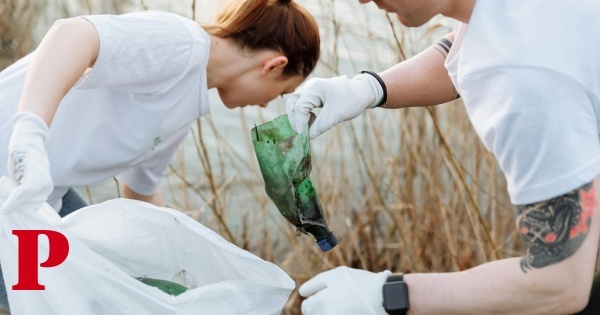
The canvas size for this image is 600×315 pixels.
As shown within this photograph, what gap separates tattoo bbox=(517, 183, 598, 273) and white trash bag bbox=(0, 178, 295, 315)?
18.4 inches

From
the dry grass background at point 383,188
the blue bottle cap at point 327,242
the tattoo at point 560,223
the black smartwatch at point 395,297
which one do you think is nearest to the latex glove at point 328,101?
the blue bottle cap at point 327,242

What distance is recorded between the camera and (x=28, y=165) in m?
1.26

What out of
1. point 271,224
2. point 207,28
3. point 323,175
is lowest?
point 271,224

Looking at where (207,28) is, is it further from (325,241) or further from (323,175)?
(323,175)

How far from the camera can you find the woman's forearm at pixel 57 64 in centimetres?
139

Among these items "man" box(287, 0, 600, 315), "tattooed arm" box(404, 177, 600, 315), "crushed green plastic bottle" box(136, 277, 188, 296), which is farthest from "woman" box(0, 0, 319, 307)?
"tattooed arm" box(404, 177, 600, 315)

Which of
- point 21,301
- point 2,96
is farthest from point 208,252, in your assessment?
point 2,96

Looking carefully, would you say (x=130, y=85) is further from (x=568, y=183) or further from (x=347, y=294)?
(x=568, y=183)

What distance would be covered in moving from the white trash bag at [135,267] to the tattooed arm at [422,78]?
0.42 m

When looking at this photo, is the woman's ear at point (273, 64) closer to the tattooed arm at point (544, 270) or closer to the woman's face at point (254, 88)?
the woman's face at point (254, 88)

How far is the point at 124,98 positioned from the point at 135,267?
453 mm

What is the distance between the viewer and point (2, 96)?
1.68 metres

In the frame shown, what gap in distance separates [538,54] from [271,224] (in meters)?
2.67

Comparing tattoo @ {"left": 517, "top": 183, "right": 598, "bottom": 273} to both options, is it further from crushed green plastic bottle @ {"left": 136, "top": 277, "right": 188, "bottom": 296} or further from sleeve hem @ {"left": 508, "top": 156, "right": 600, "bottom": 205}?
crushed green plastic bottle @ {"left": 136, "top": 277, "right": 188, "bottom": 296}
